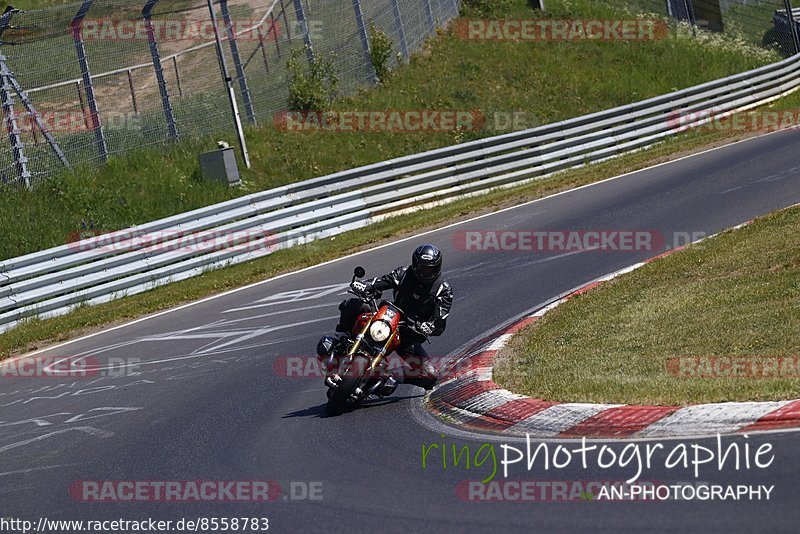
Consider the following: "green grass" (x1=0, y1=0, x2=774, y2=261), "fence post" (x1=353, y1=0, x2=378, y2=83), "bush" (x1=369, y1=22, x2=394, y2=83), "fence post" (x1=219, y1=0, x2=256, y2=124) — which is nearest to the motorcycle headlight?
"green grass" (x1=0, y1=0, x2=774, y2=261)

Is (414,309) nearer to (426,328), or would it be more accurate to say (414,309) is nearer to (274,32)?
(426,328)

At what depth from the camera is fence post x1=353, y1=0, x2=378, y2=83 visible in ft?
91.3

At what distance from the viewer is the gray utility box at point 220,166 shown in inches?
875

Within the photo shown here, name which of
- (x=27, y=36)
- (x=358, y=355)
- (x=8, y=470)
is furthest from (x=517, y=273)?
(x=27, y=36)

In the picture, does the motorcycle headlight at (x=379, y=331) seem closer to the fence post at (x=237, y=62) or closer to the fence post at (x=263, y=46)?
the fence post at (x=237, y=62)

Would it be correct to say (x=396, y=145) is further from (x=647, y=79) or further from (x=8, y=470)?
(x=8, y=470)

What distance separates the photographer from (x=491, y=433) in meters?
7.85

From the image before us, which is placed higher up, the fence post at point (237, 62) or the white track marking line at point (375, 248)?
the fence post at point (237, 62)

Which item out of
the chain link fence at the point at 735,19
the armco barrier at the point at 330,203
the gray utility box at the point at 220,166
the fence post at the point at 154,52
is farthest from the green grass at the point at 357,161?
the chain link fence at the point at 735,19

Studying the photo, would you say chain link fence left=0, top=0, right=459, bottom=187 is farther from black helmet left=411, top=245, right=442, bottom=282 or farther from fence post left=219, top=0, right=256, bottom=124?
black helmet left=411, top=245, right=442, bottom=282

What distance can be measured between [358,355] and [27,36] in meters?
13.8

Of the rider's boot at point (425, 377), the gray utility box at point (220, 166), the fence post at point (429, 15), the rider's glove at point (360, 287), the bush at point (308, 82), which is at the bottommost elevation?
the rider's boot at point (425, 377)

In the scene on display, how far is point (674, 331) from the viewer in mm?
10461

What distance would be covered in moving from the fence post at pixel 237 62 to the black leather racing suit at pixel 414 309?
1529 cm
